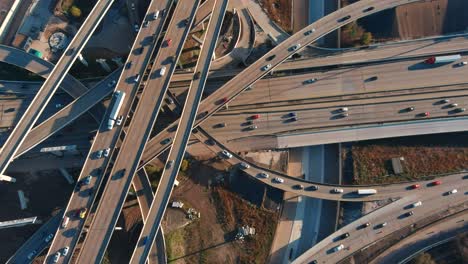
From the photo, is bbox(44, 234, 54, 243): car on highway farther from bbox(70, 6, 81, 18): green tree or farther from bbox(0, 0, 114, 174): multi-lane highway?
bbox(70, 6, 81, 18): green tree

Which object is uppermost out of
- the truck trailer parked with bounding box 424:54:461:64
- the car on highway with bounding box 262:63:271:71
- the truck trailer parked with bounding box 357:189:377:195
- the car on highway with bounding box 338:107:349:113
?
the truck trailer parked with bounding box 424:54:461:64

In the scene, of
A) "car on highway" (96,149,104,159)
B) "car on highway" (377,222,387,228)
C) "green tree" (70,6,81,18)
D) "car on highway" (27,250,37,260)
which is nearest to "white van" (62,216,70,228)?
"car on highway" (96,149,104,159)

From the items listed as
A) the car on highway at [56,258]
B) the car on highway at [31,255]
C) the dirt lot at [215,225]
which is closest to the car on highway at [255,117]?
the dirt lot at [215,225]

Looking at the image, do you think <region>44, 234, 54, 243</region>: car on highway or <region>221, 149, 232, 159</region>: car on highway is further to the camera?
<region>221, 149, 232, 159</region>: car on highway

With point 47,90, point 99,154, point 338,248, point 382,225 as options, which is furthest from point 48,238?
point 382,225

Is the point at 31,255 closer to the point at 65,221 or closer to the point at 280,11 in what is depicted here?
the point at 65,221

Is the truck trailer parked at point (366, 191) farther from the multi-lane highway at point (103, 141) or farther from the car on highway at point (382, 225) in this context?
the multi-lane highway at point (103, 141)

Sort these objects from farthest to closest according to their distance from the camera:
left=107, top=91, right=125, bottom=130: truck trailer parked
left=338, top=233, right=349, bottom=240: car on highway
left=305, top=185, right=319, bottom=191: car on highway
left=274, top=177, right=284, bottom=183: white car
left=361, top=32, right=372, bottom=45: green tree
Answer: left=361, top=32, right=372, bottom=45: green tree
left=305, top=185, right=319, bottom=191: car on highway
left=274, top=177, right=284, bottom=183: white car
left=338, top=233, right=349, bottom=240: car on highway
left=107, top=91, right=125, bottom=130: truck trailer parked

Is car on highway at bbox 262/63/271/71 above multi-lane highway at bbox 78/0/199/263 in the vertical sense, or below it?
above

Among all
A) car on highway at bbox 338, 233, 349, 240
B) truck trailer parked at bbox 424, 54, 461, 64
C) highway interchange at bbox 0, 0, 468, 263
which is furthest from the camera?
truck trailer parked at bbox 424, 54, 461, 64
